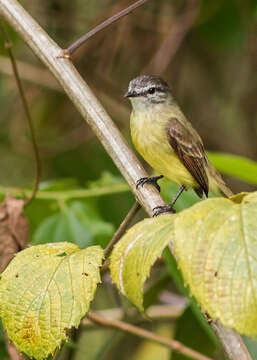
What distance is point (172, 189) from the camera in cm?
283

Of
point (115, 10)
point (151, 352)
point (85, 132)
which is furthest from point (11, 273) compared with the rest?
point (85, 132)

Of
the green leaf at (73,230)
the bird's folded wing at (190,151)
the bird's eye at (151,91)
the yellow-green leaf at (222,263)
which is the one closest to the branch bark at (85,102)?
the yellow-green leaf at (222,263)

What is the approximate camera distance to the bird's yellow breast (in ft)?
9.06

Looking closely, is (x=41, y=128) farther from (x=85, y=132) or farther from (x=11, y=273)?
(x=11, y=273)

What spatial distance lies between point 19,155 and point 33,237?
267 centimetres

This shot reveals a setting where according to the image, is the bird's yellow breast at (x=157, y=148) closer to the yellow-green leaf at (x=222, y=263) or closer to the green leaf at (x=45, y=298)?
the green leaf at (x=45, y=298)

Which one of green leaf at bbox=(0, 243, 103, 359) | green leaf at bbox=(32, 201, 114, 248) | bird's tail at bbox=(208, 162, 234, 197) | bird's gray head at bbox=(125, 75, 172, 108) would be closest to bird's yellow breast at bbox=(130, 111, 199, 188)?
bird's gray head at bbox=(125, 75, 172, 108)

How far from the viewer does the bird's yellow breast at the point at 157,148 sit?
276 centimetres

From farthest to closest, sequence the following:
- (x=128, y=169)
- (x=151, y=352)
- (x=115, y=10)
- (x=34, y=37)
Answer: (x=115, y=10) < (x=151, y=352) < (x=34, y=37) < (x=128, y=169)

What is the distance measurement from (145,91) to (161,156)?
1.40 ft

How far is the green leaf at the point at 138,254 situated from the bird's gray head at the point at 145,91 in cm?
184

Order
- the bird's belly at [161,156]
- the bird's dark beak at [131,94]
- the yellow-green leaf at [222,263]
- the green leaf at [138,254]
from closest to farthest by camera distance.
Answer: the yellow-green leaf at [222,263]
the green leaf at [138,254]
the bird's belly at [161,156]
the bird's dark beak at [131,94]

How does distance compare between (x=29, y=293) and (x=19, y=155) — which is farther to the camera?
(x=19, y=155)

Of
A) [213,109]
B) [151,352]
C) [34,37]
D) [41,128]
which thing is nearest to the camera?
[34,37]
